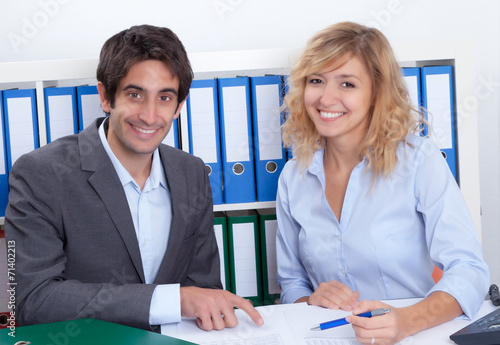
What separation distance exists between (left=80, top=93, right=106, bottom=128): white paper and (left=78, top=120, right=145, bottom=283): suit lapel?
13.5 inches

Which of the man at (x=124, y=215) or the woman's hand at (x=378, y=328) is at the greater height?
the man at (x=124, y=215)

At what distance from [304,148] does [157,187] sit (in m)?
0.42

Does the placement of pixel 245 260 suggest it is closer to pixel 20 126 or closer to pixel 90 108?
pixel 90 108

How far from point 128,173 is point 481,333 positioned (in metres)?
0.90

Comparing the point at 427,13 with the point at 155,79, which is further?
the point at 427,13

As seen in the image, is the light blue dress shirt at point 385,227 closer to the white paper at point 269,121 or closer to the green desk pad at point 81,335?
the white paper at point 269,121

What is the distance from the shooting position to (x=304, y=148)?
5.12 ft

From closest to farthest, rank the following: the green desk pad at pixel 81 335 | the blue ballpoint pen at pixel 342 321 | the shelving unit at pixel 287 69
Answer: the green desk pad at pixel 81 335 → the blue ballpoint pen at pixel 342 321 → the shelving unit at pixel 287 69

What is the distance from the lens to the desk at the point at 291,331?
1.04 m

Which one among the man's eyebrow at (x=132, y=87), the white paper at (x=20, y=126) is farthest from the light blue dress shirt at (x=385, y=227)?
the white paper at (x=20, y=126)

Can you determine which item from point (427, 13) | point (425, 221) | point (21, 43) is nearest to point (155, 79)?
point (425, 221)

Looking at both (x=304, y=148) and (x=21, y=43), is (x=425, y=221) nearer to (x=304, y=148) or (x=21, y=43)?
(x=304, y=148)

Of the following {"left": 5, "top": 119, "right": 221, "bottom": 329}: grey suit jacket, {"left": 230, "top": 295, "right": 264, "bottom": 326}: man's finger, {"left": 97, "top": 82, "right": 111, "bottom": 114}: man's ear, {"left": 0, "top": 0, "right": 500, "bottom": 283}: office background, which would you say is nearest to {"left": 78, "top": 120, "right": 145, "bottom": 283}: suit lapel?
{"left": 5, "top": 119, "right": 221, "bottom": 329}: grey suit jacket

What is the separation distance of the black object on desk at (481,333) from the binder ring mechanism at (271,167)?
31.9 inches
